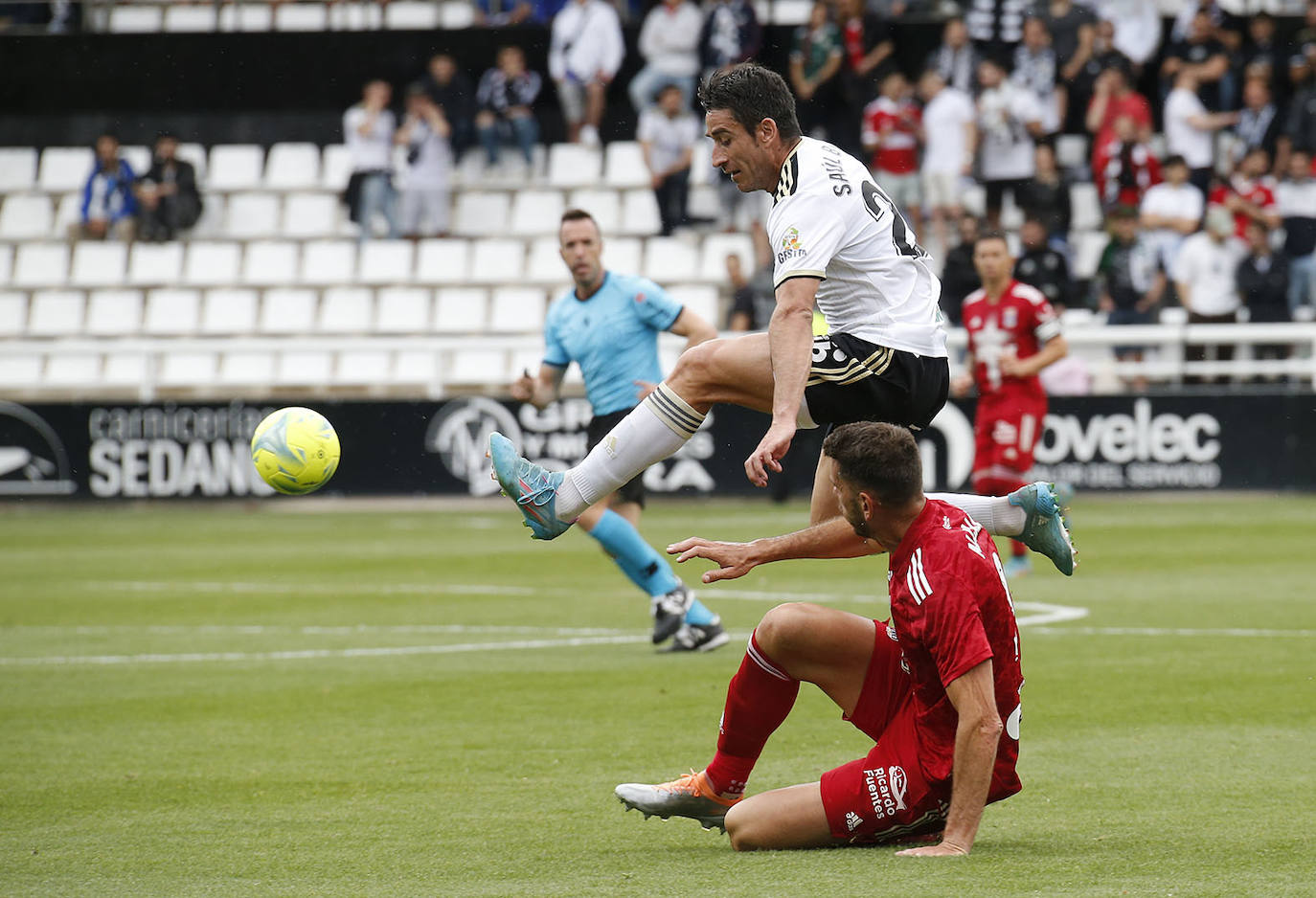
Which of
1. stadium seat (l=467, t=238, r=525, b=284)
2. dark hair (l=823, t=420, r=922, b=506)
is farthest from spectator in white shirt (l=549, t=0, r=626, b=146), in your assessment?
dark hair (l=823, t=420, r=922, b=506)

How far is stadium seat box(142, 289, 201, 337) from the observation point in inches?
943

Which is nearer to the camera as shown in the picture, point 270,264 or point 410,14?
point 270,264

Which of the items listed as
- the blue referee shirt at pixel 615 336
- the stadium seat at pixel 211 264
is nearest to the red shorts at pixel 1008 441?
the blue referee shirt at pixel 615 336

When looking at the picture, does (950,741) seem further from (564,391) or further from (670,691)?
(564,391)

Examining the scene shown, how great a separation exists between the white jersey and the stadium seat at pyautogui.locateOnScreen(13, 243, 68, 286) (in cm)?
2077

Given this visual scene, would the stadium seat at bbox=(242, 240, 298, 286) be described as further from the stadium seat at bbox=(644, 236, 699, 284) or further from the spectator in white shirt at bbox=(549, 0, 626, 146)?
the stadium seat at bbox=(644, 236, 699, 284)

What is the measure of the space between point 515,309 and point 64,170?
7.86 m

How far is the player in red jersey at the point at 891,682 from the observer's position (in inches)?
189

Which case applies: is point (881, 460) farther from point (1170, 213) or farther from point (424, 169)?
point (424, 169)

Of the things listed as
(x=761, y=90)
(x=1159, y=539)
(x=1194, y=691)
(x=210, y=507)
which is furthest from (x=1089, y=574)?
(x=210, y=507)

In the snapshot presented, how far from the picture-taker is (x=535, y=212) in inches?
953

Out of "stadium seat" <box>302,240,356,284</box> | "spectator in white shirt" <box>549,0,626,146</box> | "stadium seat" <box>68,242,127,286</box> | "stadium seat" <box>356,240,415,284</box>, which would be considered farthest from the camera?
"stadium seat" <box>68,242,127,286</box>

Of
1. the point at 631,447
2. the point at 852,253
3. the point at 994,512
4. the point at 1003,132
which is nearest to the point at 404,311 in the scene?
the point at 1003,132

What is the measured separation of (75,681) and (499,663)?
2.16 m
